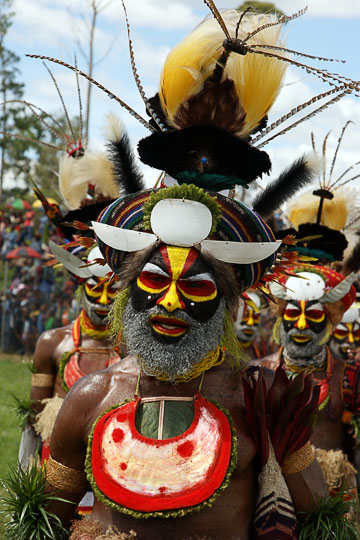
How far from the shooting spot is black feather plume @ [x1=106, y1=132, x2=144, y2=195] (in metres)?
3.35

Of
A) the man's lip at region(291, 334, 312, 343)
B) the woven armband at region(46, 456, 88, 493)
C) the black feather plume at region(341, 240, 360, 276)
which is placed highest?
the black feather plume at region(341, 240, 360, 276)

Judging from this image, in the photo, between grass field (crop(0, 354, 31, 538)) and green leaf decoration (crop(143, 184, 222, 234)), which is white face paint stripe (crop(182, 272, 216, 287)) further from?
grass field (crop(0, 354, 31, 538))

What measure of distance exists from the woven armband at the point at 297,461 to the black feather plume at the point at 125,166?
4.94 ft

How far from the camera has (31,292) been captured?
48.9 feet

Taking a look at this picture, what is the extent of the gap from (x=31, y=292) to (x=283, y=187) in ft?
40.2

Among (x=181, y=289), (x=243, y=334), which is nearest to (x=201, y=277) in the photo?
(x=181, y=289)

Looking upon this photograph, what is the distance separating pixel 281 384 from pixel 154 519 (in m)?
0.70

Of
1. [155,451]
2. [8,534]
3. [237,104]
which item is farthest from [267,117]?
[8,534]

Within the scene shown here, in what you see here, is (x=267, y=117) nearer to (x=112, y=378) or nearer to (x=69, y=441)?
(x=112, y=378)

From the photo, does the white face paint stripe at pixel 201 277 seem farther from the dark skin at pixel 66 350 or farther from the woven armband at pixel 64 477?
the dark skin at pixel 66 350

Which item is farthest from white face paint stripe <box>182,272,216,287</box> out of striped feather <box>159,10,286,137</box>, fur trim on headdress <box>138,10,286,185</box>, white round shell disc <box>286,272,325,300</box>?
white round shell disc <box>286,272,325,300</box>

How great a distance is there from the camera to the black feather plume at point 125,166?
3.35 metres

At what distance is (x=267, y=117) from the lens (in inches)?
114

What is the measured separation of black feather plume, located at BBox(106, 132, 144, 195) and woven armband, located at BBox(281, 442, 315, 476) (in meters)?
1.50
